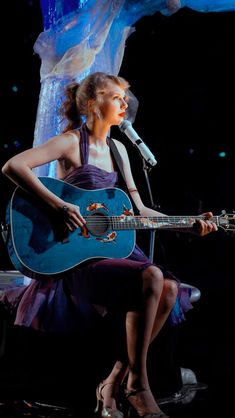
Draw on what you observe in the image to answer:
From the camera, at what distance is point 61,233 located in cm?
205

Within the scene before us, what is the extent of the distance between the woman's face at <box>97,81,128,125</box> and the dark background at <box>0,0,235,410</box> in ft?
6.12

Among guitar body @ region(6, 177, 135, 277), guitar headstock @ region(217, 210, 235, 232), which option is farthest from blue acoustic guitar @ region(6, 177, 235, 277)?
guitar headstock @ region(217, 210, 235, 232)

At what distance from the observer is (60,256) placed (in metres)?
2.03

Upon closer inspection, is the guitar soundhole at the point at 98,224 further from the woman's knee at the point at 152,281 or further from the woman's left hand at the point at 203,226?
the woman's left hand at the point at 203,226

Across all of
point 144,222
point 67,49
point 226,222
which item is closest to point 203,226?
point 226,222

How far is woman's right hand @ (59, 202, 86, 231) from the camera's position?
2.03m

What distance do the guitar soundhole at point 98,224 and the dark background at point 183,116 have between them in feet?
7.14

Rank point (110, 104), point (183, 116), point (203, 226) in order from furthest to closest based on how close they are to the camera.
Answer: point (183, 116) < point (110, 104) < point (203, 226)

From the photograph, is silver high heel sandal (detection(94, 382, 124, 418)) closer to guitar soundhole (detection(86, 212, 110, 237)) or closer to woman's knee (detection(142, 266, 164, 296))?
woman's knee (detection(142, 266, 164, 296))

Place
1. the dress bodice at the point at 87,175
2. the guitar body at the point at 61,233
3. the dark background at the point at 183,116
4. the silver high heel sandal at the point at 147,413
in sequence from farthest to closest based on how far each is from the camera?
the dark background at the point at 183,116, the dress bodice at the point at 87,175, the guitar body at the point at 61,233, the silver high heel sandal at the point at 147,413

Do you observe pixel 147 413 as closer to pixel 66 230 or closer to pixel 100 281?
pixel 100 281

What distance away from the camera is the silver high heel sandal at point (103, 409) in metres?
1.99

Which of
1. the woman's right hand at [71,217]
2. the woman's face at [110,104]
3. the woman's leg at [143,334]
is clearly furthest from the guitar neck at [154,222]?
the woman's face at [110,104]

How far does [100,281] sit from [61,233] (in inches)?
10.0
